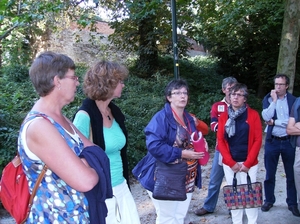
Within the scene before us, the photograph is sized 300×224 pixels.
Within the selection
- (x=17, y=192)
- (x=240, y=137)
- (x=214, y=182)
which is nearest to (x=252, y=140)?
(x=240, y=137)

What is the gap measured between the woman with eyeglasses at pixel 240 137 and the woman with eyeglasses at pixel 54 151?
2432 millimetres

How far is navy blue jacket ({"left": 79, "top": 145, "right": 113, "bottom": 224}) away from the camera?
6.54ft

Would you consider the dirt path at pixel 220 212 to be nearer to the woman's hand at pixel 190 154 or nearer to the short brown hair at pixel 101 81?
the woman's hand at pixel 190 154

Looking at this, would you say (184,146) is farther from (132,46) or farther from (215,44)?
(215,44)

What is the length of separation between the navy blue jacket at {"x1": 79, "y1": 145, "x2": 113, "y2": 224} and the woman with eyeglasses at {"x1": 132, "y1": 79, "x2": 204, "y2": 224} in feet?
4.70

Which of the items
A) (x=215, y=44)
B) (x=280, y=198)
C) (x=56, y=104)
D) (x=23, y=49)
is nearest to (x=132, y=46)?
(x=215, y=44)

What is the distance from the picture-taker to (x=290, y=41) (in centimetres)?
862

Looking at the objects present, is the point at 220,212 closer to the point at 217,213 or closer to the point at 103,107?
the point at 217,213

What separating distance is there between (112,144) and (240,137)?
6.16ft

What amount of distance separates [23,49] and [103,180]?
1662 cm

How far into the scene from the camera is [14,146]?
6.32 meters

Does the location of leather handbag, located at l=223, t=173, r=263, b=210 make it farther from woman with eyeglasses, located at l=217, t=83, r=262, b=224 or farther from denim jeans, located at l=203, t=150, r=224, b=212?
denim jeans, located at l=203, t=150, r=224, b=212

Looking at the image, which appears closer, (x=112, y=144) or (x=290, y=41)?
(x=112, y=144)

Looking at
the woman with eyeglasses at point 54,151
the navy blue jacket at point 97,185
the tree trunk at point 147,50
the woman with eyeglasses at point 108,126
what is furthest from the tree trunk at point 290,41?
the woman with eyeglasses at point 54,151
